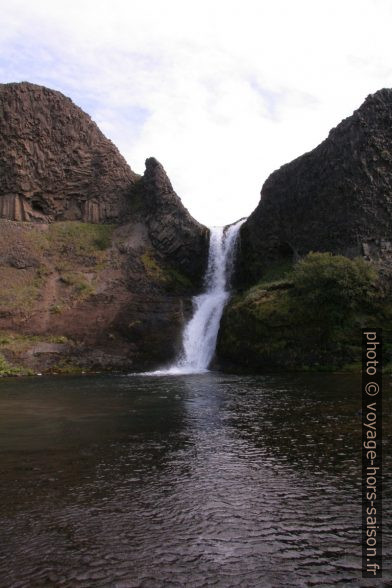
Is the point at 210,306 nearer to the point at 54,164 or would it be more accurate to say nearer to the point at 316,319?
the point at 316,319

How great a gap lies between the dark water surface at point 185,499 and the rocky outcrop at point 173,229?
126 feet

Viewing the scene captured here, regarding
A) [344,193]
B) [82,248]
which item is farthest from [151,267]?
[344,193]

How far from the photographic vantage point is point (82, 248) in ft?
181

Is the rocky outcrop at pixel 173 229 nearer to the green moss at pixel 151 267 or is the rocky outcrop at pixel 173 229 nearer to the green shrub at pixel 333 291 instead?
the green moss at pixel 151 267

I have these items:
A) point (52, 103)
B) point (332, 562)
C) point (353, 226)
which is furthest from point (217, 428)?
point (52, 103)

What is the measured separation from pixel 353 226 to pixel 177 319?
58.3ft

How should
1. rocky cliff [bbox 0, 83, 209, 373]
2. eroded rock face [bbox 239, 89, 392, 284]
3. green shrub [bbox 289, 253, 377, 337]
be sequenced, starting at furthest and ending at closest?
rocky cliff [bbox 0, 83, 209, 373] → eroded rock face [bbox 239, 89, 392, 284] → green shrub [bbox 289, 253, 377, 337]

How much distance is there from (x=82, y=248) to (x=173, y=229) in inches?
411

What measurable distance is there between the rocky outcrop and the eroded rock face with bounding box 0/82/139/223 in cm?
505

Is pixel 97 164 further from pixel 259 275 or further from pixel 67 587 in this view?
pixel 67 587

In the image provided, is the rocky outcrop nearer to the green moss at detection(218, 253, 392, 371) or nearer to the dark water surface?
the green moss at detection(218, 253, 392, 371)

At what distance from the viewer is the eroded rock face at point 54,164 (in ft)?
188

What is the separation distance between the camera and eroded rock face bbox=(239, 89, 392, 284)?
40562mm

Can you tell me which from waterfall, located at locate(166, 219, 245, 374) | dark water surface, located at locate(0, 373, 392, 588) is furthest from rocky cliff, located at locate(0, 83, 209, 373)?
dark water surface, located at locate(0, 373, 392, 588)
